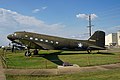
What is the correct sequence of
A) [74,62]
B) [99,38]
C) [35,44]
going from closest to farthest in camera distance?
[74,62] < [35,44] < [99,38]

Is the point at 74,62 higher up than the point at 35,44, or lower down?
lower down

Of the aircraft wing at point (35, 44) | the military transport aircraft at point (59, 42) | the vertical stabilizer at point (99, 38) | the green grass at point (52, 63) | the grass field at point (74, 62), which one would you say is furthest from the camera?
the vertical stabilizer at point (99, 38)

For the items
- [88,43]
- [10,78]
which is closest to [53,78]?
[10,78]

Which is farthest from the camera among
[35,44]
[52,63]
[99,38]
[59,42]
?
[99,38]

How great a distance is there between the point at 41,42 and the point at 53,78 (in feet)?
80.1

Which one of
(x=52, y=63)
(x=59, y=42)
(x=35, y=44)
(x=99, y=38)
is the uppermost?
(x=99, y=38)

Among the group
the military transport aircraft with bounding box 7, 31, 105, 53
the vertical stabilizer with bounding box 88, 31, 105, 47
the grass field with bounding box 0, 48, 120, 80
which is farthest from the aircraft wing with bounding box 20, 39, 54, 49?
the vertical stabilizer with bounding box 88, 31, 105, 47

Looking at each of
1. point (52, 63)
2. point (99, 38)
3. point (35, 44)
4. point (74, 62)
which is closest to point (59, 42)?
point (35, 44)

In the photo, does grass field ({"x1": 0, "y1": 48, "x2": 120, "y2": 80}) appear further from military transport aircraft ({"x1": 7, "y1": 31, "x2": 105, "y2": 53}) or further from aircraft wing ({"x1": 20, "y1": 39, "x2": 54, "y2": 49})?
military transport aircraft ({"x1": 7, "y1": 31, "x2": 105, "y2": 53})

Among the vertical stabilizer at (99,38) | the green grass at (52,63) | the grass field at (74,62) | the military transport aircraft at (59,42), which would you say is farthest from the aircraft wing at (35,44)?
the vertical stabilizer at (99,38)

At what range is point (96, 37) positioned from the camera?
40125 millimetres

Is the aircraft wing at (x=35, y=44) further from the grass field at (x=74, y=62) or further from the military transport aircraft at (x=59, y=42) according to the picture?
the grass field at (x=74, y=62)

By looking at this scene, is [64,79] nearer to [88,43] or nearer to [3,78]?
[3,78]

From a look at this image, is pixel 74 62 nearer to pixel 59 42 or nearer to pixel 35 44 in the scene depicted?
pixel 35 44
